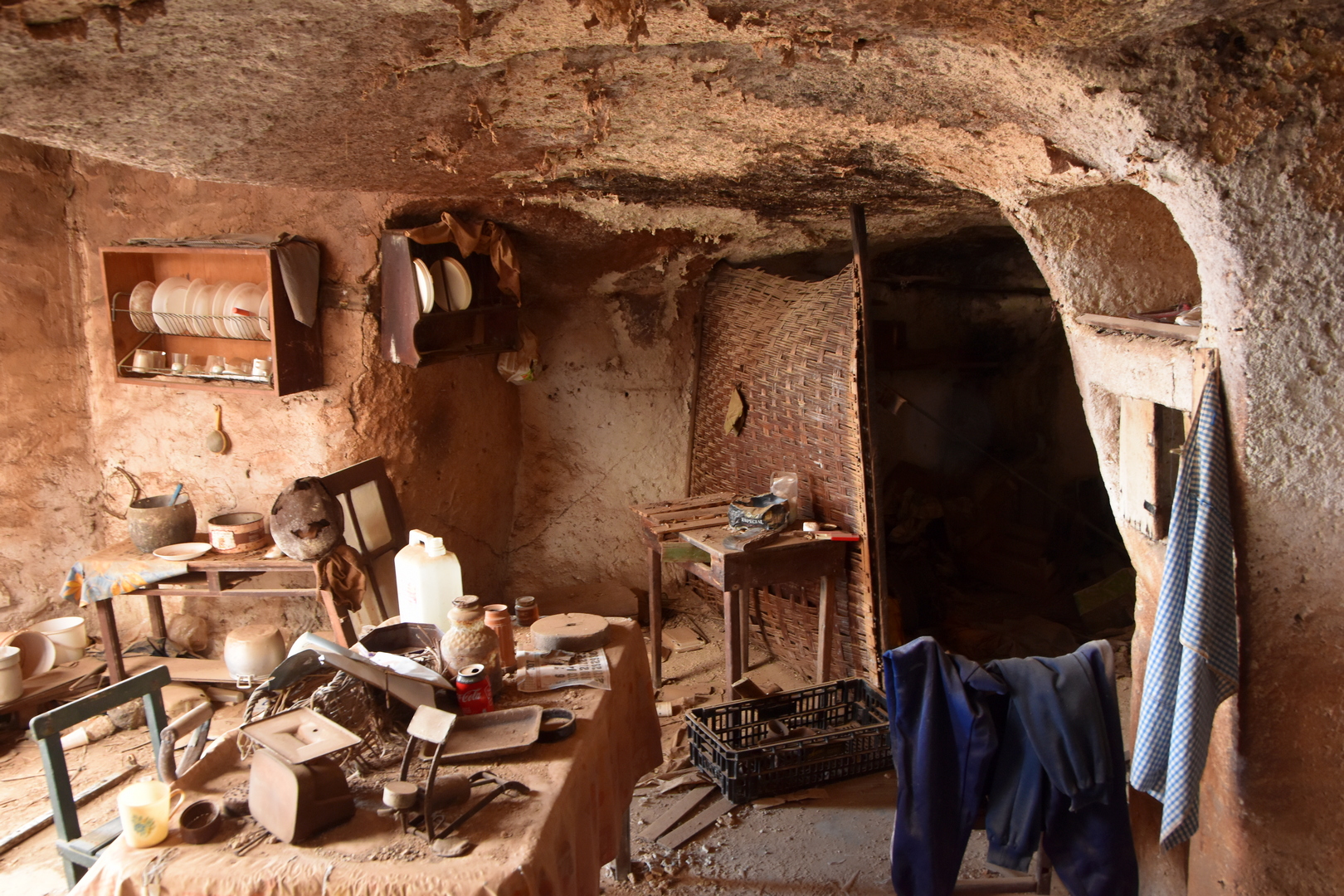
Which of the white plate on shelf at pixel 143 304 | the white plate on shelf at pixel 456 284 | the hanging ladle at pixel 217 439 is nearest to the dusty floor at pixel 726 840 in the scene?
the hanging ladle at pixel 217 439

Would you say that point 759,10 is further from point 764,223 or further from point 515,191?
point 764,223

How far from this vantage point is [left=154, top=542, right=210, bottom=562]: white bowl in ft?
13.2

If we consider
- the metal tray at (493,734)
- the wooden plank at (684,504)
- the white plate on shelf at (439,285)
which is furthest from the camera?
the wooden plank at (684,504)

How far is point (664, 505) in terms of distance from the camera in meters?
4.81

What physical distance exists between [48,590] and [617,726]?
3655 mm

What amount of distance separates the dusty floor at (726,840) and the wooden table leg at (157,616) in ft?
1.81

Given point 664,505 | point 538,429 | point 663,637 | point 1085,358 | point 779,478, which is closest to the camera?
point 1085,358

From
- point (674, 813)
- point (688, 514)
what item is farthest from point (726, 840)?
point (688, 514)

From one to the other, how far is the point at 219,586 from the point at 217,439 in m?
0.76

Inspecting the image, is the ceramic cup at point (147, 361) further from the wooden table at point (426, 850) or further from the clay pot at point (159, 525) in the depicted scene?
the wooden table at point (426, 850)

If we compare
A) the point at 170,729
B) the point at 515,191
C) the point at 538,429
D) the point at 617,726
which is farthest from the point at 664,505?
the point at 170,729

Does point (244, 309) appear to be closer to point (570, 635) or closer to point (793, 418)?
point (570, 635)

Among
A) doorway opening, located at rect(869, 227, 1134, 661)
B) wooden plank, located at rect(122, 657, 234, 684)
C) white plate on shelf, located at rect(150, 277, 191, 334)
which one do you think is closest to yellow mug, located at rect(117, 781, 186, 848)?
wooden plank, located at rect(122, 657, 234, 684)

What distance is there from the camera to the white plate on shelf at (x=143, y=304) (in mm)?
4266
